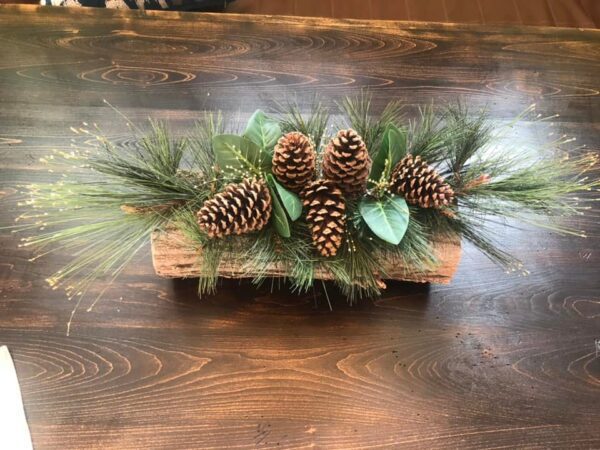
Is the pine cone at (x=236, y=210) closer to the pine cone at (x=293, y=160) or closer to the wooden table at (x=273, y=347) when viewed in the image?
the pine cone at (x=293, y=160)

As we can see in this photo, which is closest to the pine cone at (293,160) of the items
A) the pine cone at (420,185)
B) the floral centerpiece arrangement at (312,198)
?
the floral centerpiece arrangement at (312,198)

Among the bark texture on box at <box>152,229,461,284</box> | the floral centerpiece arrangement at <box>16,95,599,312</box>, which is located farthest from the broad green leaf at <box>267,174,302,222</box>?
the bark texture on box at <box>152,229,461,284</box>

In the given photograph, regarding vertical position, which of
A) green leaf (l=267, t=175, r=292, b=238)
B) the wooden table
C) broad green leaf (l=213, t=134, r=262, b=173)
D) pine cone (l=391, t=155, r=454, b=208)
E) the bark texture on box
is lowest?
the wooden table

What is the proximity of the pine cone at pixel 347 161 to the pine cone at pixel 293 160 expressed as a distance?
0.08 feet

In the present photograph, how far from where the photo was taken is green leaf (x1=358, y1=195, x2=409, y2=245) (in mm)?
764

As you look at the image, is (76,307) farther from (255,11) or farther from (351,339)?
(255,11)

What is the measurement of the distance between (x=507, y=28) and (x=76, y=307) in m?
1.04

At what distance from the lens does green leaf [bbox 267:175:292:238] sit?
79 cm

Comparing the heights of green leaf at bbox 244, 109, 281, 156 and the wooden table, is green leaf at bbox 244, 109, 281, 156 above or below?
above

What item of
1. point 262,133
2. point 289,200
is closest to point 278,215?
point 289,200

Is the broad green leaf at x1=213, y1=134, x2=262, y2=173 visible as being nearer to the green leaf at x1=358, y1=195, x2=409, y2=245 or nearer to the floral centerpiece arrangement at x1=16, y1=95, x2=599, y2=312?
the floral centerpiece arrangement at x1=16, y1=95, x2=599, y2=312

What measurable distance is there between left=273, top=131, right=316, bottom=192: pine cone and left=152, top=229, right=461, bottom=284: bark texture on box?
13 cm

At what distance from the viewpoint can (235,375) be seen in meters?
0.86

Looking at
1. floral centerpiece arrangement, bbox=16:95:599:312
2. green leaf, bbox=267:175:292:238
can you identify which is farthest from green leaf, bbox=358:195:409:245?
green leaf, bbox=267:175:292:238
